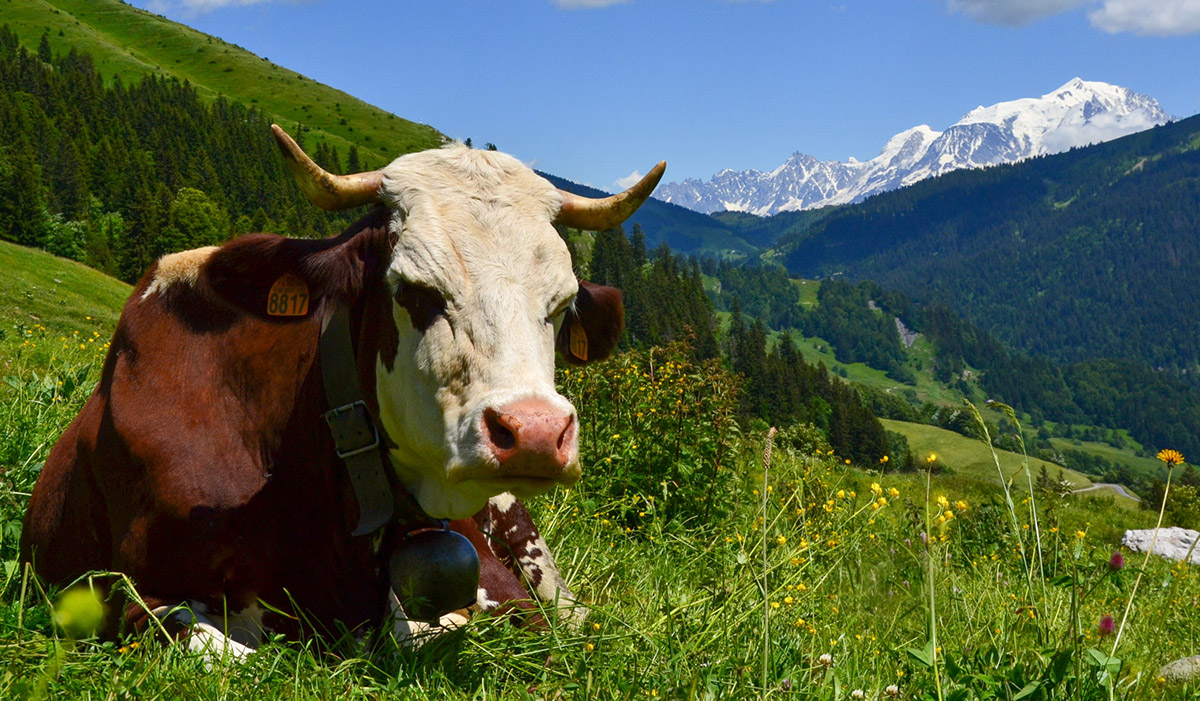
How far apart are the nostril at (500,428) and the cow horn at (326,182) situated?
45.1 inches

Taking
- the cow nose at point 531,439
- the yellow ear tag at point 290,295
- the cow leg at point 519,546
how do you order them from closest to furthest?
the cow nose at point 531,439, the yellow ear tag at point 290,295, the cow leg at point 519,546

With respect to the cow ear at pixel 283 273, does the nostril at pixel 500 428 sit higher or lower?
lower

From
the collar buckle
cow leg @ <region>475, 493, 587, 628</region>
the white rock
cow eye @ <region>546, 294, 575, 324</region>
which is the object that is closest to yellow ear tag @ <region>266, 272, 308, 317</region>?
the collar buckle

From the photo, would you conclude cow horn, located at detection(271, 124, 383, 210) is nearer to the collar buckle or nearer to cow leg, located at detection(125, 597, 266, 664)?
the collar buckle

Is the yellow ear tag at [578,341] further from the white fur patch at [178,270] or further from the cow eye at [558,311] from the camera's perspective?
the white fur patch at [178,270]

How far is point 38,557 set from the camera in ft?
12.7

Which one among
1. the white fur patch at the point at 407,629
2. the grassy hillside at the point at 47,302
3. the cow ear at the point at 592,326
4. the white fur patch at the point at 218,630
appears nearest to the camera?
the white fur patch at the point at 218,630

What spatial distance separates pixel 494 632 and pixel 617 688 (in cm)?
75

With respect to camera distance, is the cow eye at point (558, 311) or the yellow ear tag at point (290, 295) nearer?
the cow eye at point (558, 311)

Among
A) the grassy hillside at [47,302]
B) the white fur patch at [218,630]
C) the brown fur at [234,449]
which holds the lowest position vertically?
the grassy hillside at [47,302]

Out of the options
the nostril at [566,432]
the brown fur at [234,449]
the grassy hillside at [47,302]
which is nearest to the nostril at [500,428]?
the nostril at [566,432]

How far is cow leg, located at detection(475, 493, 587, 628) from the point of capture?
186 inches

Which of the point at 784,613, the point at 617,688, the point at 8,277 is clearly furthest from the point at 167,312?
the point at 8,277

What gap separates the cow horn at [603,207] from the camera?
12.0 ft
